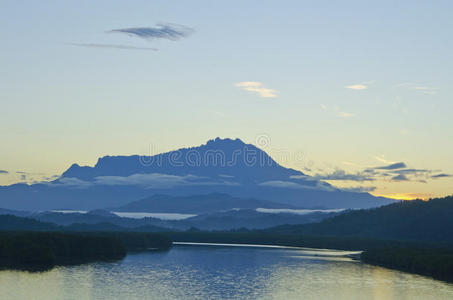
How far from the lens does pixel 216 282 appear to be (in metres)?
131

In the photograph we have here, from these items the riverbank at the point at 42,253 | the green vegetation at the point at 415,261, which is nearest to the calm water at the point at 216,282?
the green vegetation at the point at 415,261

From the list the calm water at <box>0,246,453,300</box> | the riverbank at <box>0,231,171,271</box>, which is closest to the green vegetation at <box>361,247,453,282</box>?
the calm water at <box>0,246,453,300</box>

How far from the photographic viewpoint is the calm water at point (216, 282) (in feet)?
371

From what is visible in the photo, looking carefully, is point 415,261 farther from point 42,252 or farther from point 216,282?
point 42,252

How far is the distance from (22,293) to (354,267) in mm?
85814

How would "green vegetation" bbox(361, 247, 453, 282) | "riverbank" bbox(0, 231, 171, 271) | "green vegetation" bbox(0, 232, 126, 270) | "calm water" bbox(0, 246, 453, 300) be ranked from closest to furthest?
"calm water" bbox(0, 246, 453, 300) < "green vegetation" bbox(361, 247, 453, 282) < "riverbank" bbox(0, 231, 171, 271) < "green vegetation" bbox(0, 232, 126, 270)

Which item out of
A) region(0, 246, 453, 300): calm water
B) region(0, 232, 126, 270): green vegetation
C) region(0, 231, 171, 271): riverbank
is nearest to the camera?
region(0, 246, 453, 300): calm water

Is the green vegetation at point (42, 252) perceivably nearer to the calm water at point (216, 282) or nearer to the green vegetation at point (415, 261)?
the calm water at point (216, 282)

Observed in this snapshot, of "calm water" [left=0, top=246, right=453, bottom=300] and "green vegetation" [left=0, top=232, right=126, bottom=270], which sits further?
"green vegetation" [left=0, top=232, right=126, bottom=270]

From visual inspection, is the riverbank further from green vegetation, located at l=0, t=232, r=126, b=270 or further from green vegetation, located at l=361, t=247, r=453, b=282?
green vegetation, located at l=361, t=247, r=453, b=282

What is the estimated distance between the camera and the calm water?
113 m

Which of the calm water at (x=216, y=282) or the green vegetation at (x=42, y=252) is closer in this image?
the calm water at (x=216, y=282)

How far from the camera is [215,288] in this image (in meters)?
122

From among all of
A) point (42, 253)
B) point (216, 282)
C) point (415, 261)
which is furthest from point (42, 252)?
point (415, 261)
